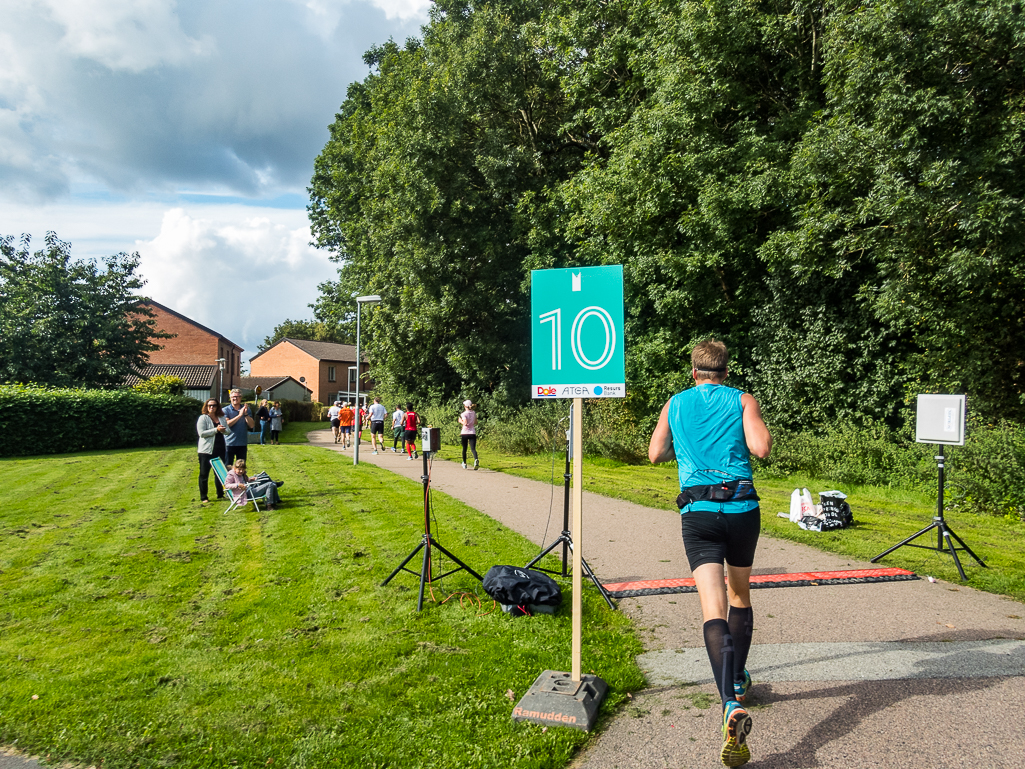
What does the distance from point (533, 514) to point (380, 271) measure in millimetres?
18558

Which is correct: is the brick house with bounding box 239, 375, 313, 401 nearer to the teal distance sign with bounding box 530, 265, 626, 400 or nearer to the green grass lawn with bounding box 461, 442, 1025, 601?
the green grass lawn with bounding box 461, 442, 1025, 601

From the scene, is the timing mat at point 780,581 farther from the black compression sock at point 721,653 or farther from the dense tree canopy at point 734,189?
the dense tree canopy at point 734,189

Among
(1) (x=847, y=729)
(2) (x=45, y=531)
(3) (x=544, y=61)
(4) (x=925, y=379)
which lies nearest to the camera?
(1) (x=847, y=729)

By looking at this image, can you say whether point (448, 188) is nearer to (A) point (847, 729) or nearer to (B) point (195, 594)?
(B) point (195, 594)

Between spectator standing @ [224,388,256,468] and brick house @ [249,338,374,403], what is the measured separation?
58.6m

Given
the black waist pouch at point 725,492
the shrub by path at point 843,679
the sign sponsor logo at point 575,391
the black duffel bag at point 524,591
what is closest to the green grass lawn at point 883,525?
the shrub by path at point 843,679

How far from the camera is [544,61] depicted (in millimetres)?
20781

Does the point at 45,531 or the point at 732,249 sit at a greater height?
the point at 732,249

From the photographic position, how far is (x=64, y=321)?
29.0 metres

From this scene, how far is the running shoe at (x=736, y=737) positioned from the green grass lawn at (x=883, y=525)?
4607 mm

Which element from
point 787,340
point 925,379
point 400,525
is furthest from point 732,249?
point 400,525

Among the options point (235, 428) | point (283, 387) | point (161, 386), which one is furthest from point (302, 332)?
point (235, 428)

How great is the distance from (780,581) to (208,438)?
928cm

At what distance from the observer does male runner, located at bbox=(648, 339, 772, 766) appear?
3.36m
